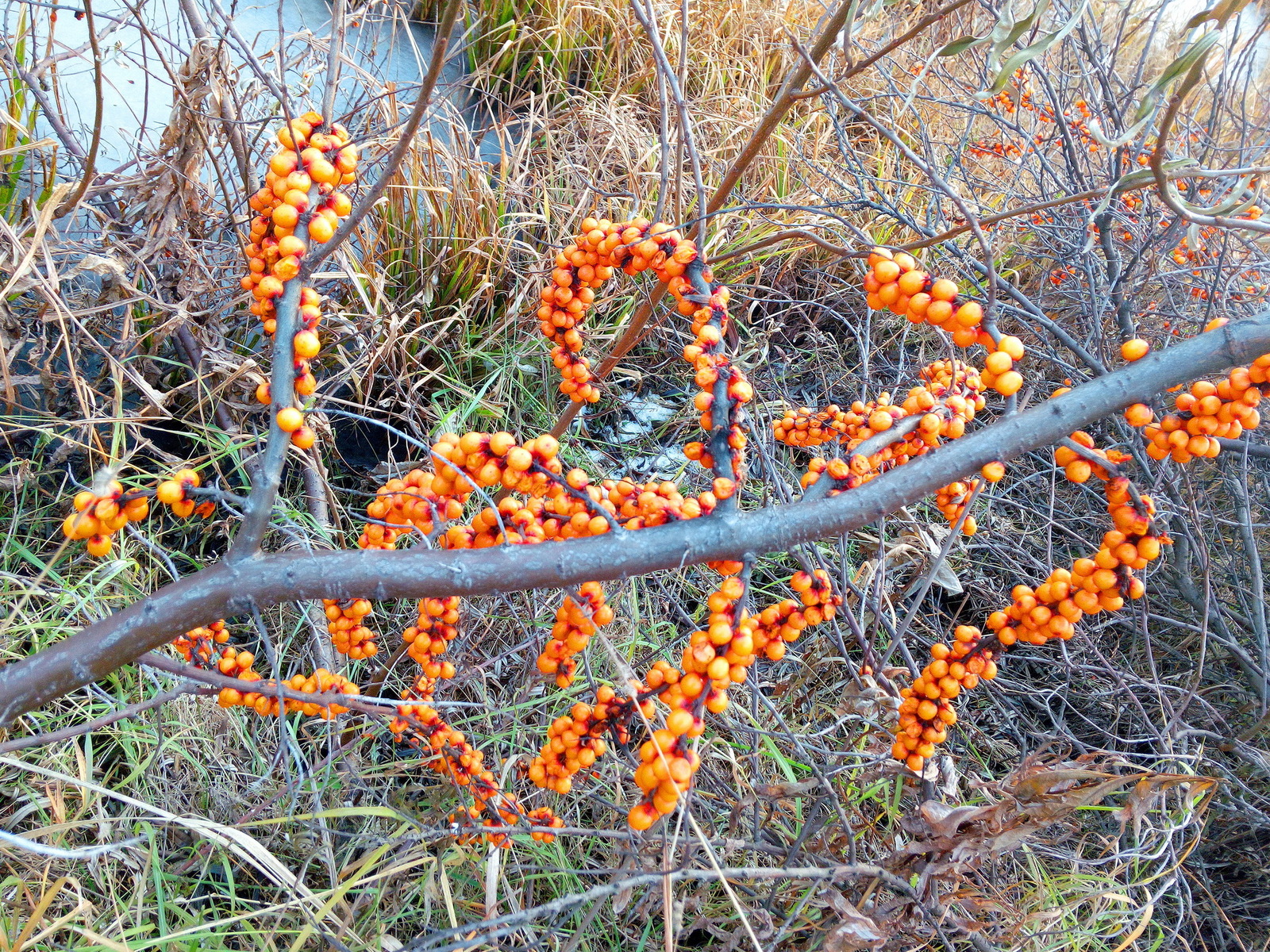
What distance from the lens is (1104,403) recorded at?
1.12 m

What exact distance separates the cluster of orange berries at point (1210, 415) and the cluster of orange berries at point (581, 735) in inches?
31.0

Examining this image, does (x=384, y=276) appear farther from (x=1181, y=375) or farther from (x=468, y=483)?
(x=1181, y=375)

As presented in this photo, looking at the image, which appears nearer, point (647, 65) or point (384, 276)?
point (384, 276)

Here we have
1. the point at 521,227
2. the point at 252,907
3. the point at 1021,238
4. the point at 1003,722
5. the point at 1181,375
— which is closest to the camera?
the point at 1181,375

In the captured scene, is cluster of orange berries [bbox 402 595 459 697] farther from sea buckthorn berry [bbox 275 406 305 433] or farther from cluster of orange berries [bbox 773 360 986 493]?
cluster of orange berries [bbox 773 360 986 493]

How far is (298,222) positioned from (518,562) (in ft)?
1.82

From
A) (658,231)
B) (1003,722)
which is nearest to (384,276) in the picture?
(658,231)

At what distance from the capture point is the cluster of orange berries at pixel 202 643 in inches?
50.3

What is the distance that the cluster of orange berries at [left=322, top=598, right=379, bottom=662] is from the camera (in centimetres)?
140

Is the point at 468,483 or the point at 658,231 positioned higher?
the point at 658,231

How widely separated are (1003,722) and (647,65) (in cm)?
298

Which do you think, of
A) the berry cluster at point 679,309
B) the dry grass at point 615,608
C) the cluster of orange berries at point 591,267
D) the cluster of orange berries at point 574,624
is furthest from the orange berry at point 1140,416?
the cluster of orange berries at point 574,624

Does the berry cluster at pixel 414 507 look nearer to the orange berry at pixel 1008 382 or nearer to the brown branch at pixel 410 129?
the brown branch at pixel 410 129

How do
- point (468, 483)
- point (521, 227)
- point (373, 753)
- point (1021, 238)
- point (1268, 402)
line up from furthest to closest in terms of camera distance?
point (1021, 238)
point (521, 227)
point (1268, 402)
point (373, 753)
point (468, 483)
